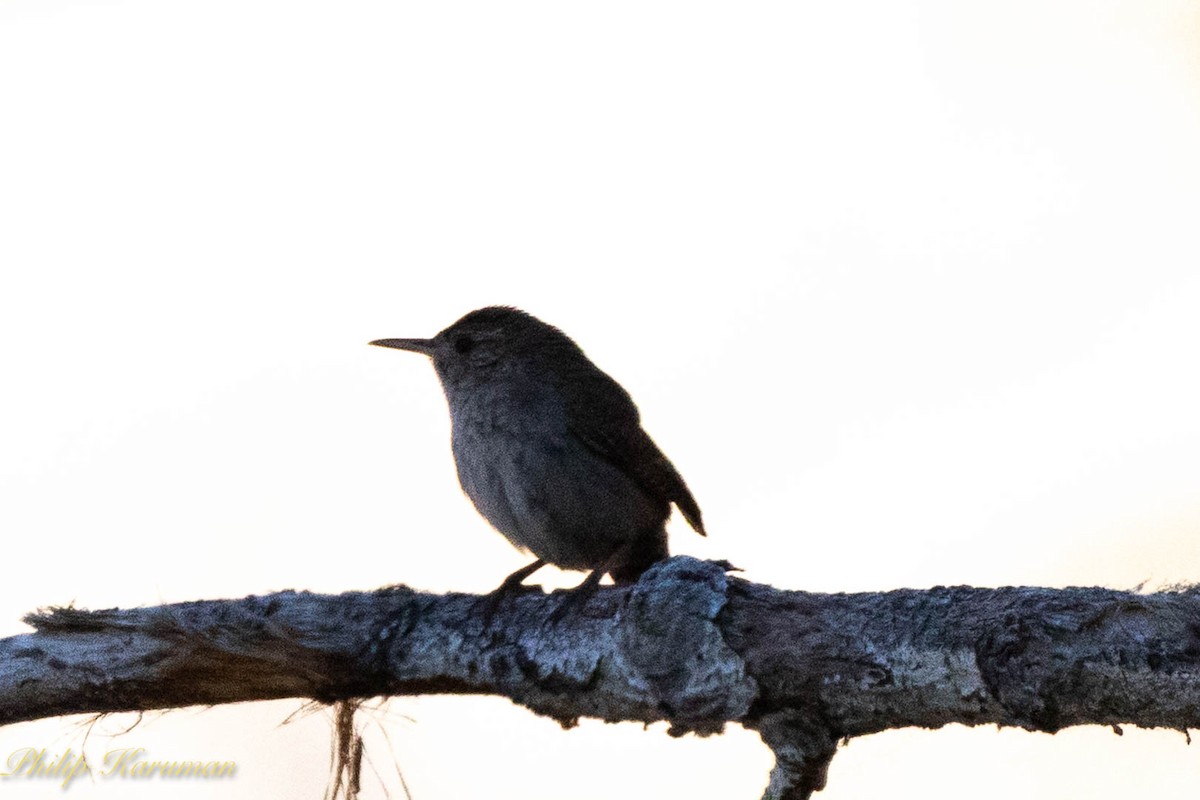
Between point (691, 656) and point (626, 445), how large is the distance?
2.49 m

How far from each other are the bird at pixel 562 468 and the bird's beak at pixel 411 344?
406 mm

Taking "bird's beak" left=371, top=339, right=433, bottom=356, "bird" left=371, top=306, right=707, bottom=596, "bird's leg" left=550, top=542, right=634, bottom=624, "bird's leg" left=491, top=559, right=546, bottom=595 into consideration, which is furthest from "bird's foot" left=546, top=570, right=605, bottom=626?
"bird's beak" left=371, top=339, right=433, bottom=356

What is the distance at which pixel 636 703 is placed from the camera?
3.36 meters

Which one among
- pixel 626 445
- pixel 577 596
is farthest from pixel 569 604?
pixel 626 445

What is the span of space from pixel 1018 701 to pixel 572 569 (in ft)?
10.3

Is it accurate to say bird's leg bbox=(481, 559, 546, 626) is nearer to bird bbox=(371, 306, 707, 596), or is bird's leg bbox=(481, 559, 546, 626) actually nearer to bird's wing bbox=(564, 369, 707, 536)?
bird bbox=(371, 306, 707, 596)

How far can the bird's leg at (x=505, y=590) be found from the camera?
3820 millimetres

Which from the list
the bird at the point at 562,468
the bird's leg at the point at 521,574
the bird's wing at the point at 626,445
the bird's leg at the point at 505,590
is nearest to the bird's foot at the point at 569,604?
the bird's leg at the point at 505,590

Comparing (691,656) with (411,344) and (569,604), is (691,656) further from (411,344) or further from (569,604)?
(411,344)

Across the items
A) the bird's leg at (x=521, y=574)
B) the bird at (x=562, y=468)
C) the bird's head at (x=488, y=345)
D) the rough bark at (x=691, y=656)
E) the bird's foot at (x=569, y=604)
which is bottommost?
the rough bark at (x=691, y=656)

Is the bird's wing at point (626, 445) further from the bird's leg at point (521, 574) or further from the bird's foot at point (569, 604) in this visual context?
the bird's foot at point (569, 604)

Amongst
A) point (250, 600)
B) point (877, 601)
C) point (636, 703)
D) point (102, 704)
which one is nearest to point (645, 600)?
point (636, 703)

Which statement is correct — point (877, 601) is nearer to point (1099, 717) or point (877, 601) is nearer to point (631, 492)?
point (1099, 717)

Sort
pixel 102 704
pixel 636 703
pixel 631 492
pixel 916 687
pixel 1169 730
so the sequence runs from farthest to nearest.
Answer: pixel 631 492 → pixel 102 704 → pixel 636 703 → pixel 916 687 → pixel 1169 730
